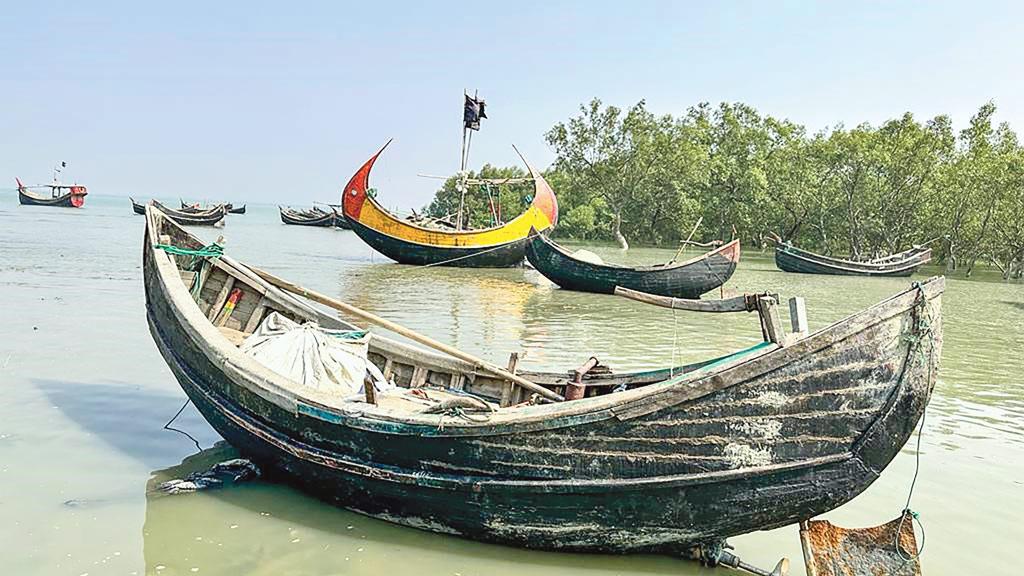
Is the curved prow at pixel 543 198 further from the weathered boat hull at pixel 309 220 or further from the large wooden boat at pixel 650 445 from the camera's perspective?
the weathered boat hull at pixel 309 220

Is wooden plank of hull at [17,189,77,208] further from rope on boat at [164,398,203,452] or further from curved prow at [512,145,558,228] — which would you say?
rope on boat at [164,398,203,452]

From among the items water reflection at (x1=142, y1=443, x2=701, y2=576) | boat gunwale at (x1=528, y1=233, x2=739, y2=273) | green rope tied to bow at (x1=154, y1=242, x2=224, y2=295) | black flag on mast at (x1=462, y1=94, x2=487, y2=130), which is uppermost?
black flag on mast at (x1=462, y1=94, x2=487, y2=130)

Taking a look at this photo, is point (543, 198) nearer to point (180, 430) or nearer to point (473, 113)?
point (473, 113)

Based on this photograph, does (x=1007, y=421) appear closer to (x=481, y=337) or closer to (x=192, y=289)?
(x=481, y=337)

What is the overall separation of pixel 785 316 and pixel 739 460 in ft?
33.6

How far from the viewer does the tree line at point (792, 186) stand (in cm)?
2988

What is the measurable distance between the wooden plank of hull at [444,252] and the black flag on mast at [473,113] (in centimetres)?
418

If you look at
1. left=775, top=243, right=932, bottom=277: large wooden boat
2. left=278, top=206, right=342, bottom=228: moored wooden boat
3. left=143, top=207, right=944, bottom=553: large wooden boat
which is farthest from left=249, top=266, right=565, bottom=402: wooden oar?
left=278, top=206, right=342, bottom=228: moored wooden boat

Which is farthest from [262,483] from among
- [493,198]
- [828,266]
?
[493,198]

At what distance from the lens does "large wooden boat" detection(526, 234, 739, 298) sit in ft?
51.8

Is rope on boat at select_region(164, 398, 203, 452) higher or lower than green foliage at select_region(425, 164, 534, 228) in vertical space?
lower

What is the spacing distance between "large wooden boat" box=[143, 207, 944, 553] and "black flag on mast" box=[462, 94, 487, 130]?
821 inches

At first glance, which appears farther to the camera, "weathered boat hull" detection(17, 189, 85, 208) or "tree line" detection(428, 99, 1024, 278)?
"weathered boat hull" detection(17, 189, 85, 208)

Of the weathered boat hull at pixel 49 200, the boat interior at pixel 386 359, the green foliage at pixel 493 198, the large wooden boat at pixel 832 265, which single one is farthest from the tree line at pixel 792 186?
the weathered boat hull at pixel 49 200
